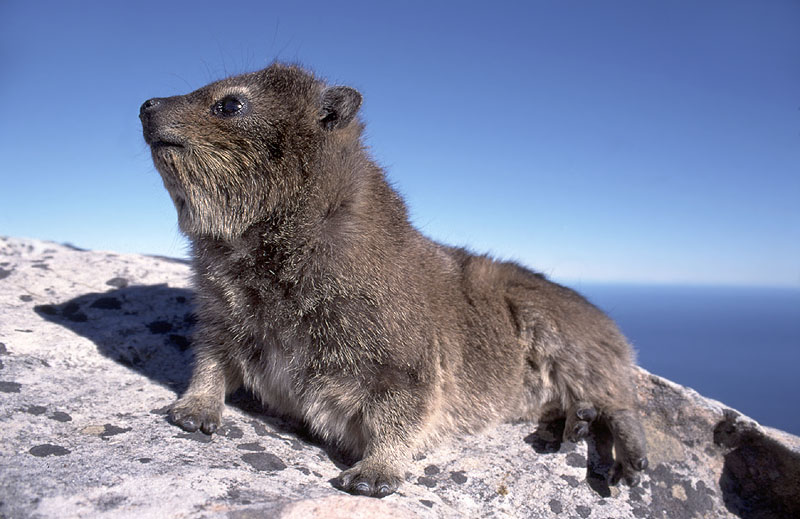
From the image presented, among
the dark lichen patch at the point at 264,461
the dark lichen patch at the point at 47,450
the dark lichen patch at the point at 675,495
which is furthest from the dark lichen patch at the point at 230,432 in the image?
the dark lichen patch at the point at 675,495

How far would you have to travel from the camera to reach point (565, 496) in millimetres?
4676

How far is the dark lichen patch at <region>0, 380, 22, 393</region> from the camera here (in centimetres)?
411

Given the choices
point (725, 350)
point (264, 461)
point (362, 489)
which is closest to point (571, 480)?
point (362, 489)

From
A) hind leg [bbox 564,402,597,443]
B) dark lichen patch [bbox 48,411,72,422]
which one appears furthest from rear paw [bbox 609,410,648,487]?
dark lichen patch [bbox 48,411,72,422]

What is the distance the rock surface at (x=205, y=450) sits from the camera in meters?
2.92

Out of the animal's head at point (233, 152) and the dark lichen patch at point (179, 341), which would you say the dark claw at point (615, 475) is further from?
the dark lichen patch at point (179, 341)

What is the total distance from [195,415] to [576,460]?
378 centimetres

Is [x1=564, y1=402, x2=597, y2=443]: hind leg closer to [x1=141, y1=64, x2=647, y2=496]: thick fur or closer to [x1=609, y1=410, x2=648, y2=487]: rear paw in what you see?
[x1=609, y1=410, x2=648, y2=487]: rear paw

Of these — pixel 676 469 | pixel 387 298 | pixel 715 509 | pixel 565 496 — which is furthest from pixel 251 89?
pixel 715 509

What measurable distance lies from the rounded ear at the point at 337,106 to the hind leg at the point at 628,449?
4120 mm

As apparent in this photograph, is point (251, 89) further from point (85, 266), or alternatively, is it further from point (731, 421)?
point (731, 421)

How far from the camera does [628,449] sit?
16.4ft

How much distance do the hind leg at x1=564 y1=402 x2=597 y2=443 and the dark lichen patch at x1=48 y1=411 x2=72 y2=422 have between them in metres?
4.67

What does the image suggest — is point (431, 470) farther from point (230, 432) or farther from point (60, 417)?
point (60, 417)
